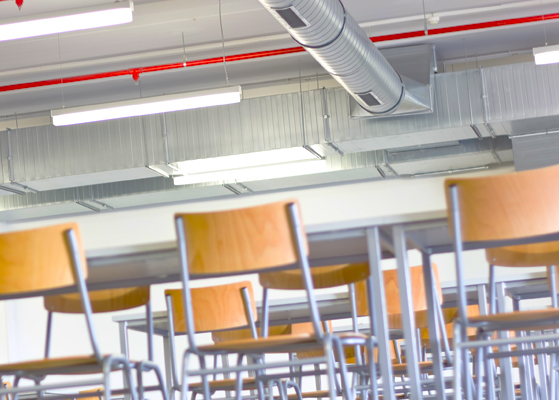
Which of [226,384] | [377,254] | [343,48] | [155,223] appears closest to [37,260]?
[377,254]

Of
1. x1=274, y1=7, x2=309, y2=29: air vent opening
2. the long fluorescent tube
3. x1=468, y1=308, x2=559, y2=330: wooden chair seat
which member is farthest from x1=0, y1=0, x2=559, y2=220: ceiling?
x1=468, y1=308, x2=559, y2=330: wooden chair seat

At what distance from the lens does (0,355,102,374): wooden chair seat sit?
1.91 metres

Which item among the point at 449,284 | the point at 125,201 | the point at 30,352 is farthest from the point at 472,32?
the point at 30,352

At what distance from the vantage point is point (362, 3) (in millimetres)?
6008

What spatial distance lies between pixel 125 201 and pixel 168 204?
2.35ft

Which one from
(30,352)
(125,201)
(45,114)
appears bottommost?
(30,352)

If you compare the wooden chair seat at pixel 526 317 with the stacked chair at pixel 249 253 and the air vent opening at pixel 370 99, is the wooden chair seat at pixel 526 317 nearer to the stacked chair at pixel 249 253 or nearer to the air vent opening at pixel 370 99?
the stacked chair at pixel 249 253

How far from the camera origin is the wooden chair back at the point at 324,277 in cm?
275

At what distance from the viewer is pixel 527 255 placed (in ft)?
8.53

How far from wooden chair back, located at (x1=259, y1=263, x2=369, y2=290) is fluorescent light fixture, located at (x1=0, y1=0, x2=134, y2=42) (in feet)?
7.58

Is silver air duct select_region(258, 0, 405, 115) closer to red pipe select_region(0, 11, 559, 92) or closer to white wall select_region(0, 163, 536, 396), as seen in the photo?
red pipe select_region(0, 11, 559, 92)

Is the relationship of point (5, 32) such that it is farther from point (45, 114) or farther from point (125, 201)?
point (125, 201)

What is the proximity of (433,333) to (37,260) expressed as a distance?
49.6 inches

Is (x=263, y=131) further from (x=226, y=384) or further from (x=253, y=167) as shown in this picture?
(x=226, y=384)
